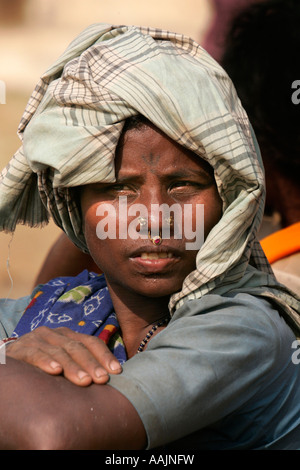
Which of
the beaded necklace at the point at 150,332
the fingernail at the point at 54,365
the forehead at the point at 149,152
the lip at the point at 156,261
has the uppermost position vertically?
the forehead at the point at 149,152

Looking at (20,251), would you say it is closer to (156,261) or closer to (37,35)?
(37,35)

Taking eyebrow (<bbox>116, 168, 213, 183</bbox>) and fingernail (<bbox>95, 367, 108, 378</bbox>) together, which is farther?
eyebrow (<bbox>116, 168, 213, 183</bbox>)

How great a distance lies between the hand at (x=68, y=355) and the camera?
2.03 m

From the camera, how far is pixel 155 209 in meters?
2.31

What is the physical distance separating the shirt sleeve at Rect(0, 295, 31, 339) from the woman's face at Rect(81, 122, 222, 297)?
0.58 m

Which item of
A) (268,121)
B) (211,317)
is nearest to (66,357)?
(211,317)

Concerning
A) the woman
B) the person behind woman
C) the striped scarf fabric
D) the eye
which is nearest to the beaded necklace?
the woman

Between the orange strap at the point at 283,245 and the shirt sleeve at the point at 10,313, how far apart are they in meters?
1.09

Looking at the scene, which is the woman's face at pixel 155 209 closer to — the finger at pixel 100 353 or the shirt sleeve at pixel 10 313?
the finger at pixel 100 353

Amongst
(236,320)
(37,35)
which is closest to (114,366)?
(236,320)

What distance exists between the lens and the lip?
2.36 metres

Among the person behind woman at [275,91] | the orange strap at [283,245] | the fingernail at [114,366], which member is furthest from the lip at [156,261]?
the person behind woman at [275,91]

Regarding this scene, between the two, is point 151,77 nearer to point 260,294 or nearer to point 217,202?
point 217,202

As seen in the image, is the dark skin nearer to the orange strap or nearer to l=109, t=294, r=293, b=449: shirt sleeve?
l=109, t=294, r=293, b=449: shirt sleeve
